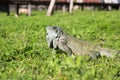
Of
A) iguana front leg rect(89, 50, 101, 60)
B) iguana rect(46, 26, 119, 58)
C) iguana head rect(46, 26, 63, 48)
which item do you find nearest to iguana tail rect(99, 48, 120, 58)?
iguana rect(46, 26, 119, 58)

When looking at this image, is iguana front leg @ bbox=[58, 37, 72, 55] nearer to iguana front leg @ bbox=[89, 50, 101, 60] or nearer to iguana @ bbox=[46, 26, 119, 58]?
iguana @ bbox=[46, 26, 119, 58]

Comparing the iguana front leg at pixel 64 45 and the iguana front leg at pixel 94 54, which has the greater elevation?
the iguana front leg at pixel 64 45

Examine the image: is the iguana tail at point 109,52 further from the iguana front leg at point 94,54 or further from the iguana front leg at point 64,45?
the iguana front leg at point 64,45

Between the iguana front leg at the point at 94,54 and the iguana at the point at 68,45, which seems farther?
the iguana at the point at 68,45

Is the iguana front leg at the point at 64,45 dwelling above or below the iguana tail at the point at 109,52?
above

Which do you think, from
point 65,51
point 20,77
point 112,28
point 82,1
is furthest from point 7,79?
point 82,1

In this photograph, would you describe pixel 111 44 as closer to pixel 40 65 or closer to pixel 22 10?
pixel 40 65

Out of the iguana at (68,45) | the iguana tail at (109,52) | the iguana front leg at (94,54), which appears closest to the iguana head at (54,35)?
the iguana at (68,45)

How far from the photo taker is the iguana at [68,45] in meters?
7.52

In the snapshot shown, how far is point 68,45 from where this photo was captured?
25.1ft

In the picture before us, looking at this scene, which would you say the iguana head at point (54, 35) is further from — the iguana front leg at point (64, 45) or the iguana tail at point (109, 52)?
the iguana tail at point (109, 52)

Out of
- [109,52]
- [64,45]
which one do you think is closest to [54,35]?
[64,45]

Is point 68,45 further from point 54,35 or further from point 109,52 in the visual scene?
point 109,52

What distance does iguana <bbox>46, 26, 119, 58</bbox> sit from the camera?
296 inches
